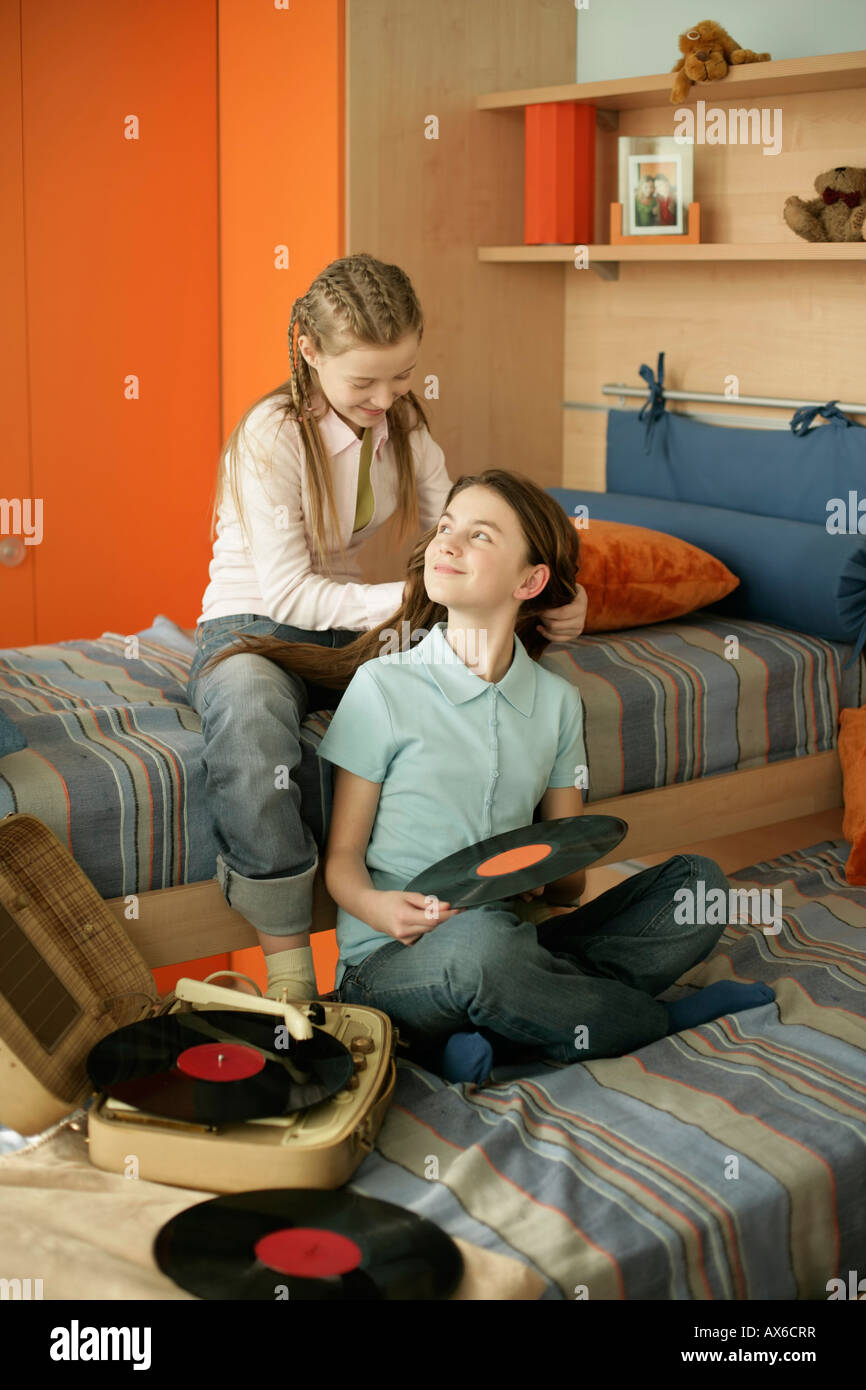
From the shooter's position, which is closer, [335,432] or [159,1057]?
[159,1057]

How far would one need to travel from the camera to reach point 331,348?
1.71m

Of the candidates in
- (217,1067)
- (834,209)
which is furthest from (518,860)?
(834,209)

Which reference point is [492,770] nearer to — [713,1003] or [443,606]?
[443,606]

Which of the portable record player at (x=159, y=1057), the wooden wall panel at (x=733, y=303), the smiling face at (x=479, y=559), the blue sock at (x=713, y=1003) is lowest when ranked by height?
the blue sock at (x=713, y=1003)

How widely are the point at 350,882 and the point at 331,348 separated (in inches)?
26.2

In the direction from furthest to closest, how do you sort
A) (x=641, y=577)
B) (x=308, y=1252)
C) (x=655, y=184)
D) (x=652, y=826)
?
(x=655, y=184) → (x=641, y=577) → (x=652, y=826) → (x=308, y=1252)

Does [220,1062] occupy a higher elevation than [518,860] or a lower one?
lower

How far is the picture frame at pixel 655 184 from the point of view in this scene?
2.45 meters

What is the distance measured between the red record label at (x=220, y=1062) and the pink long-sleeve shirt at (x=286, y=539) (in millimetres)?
625

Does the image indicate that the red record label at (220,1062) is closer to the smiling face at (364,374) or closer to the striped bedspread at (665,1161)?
the striped bedspread at (665,1161)

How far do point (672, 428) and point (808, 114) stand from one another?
22.9 inches

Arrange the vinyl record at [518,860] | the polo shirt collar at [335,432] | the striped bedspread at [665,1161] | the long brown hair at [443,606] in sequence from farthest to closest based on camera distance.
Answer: the polo shirt collar at [335,432], the long brown hair at [443,606], the vinyl record at [518,860], the striped bedspread at [665,1161]

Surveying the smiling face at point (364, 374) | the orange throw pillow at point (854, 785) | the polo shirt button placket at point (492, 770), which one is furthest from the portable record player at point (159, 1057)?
the orange throw pillow at point (854, 785)

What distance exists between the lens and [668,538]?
2250 mm
